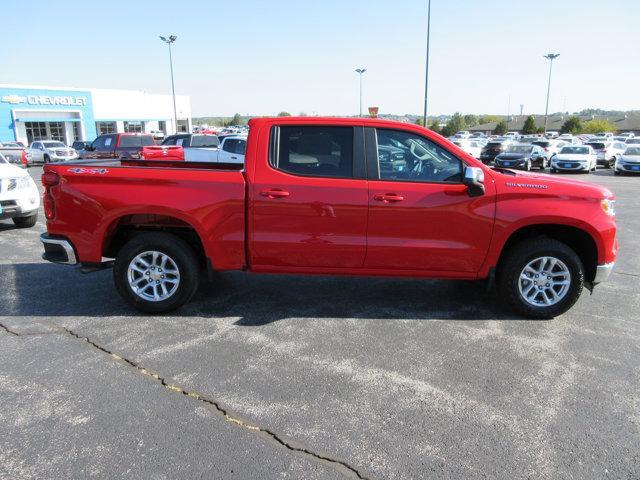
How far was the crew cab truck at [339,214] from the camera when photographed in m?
4.59

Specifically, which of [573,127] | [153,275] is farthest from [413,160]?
[573,127]

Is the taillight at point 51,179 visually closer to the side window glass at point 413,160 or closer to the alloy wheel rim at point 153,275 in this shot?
the alloy wheel rim at point 153,275

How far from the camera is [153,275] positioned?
4.86 meters

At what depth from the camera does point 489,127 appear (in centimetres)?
11750

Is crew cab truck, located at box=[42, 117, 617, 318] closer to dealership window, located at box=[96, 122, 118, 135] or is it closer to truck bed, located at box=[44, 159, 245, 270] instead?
truck bed, located at box=[44, 159, 245, 270]

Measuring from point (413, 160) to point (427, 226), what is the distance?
0.64 m

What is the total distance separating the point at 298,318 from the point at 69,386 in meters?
2.08

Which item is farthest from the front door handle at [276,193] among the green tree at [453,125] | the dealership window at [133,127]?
the green tree at [453,125]

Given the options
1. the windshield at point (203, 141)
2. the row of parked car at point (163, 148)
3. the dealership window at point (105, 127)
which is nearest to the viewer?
the row of parked car at point (163, 148)

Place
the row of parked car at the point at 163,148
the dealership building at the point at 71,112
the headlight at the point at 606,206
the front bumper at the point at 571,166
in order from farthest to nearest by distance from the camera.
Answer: the dealership building at the point at 71,112 → the front bumper at the point at 571,166 → the row of parked car at the point at 163,148 → the headlight at the point at 606,206

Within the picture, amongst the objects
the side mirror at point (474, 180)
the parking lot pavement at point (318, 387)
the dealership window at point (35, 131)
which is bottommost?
the parking lot pavement at point (318, 387)

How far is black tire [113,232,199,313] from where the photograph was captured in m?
4.81

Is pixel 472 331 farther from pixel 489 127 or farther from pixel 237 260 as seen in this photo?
pixel 489 127

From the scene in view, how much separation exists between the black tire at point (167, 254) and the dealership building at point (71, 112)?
45.9 m
